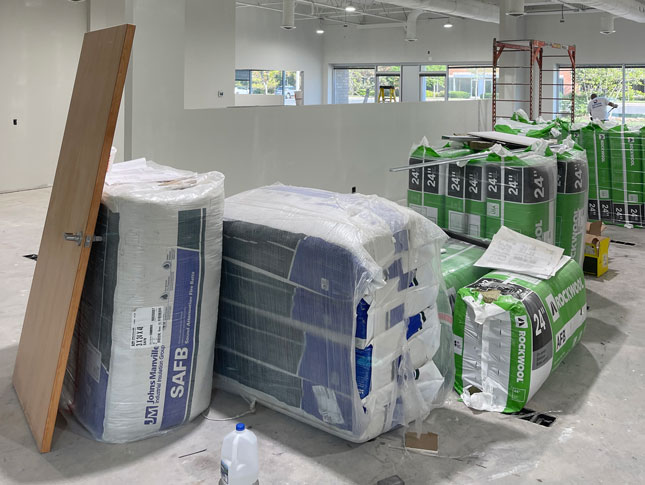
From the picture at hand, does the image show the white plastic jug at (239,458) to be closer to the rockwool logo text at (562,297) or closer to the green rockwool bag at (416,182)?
the rockwool logo text at (562,297)

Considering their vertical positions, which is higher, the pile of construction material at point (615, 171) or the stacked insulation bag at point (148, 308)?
the pile of construction material at point (615, 171)

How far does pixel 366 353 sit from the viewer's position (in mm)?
2260

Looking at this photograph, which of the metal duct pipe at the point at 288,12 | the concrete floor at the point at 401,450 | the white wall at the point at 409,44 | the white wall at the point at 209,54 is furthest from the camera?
the white wall at the point at 409,44

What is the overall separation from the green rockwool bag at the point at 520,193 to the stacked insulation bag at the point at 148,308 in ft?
A: 6.03

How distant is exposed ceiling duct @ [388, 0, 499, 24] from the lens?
32.5 feet

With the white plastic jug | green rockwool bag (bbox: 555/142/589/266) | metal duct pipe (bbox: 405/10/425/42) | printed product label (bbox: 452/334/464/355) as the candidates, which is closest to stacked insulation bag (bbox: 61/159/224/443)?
the white plastic jug

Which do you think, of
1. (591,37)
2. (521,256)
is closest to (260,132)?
(521,256)

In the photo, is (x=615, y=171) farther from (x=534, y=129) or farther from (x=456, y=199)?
(x=456, y=199)

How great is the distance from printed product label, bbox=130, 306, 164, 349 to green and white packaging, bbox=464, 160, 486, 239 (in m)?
2.11

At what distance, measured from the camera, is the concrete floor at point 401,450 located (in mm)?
2195

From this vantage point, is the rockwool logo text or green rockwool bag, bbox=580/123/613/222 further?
green rockwool bag, bbox=580/123/613/222

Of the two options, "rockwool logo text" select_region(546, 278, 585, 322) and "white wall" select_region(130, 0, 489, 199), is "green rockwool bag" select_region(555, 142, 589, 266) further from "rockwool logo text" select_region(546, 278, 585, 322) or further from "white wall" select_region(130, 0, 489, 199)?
"white wall" select_region(130, 0, 489, 199)

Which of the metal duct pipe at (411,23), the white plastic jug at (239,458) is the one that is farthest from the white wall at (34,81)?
the metal duct pipe at (411,23)

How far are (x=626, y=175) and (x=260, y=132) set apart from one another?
356cm
